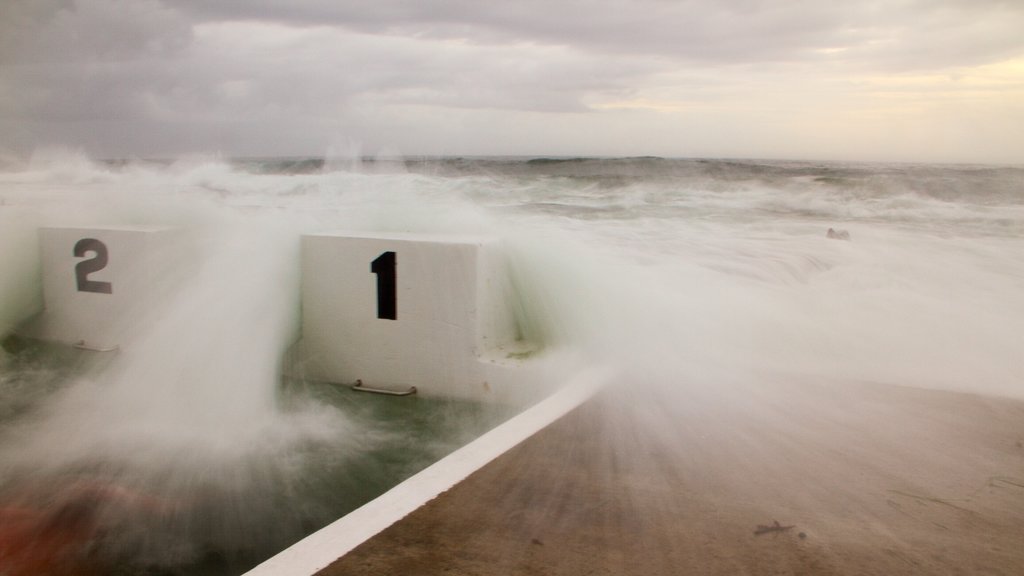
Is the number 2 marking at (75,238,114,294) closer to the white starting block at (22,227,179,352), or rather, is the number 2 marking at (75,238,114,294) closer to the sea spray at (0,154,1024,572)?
the white starting block at (22,227,179,352)

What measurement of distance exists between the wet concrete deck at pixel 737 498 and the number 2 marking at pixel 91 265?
409 cm

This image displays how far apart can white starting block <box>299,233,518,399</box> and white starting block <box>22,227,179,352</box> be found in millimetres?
1203

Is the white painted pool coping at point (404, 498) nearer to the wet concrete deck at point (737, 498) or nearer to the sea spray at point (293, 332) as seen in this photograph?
the wet concrete deck at point (737, 498)

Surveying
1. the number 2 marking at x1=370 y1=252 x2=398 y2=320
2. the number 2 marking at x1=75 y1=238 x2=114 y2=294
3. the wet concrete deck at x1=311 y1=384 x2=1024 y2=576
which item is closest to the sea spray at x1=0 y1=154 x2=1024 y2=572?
the wet concrete deck at x1=311 y1=384 x2=1024 y2=576

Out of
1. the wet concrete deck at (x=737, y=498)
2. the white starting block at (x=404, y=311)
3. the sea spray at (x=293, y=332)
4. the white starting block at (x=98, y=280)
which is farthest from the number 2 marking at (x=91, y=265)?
the wet concrete deck at (x=737, y=498)

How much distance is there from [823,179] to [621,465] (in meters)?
19.9

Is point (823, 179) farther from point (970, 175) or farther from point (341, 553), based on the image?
point (341, 553)

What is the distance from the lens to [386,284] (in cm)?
503

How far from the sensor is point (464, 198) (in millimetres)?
18641

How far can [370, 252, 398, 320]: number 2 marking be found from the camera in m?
4.99

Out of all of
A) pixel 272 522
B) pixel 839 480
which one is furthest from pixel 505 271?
pixel 839 480

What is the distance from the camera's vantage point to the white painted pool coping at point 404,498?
2219 millimetres

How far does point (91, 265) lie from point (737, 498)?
5204 mm

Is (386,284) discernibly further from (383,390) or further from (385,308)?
(383,390)
